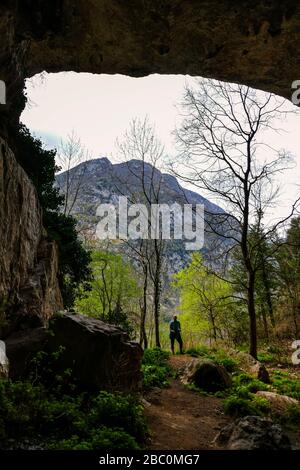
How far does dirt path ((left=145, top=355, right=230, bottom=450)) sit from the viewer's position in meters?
5.63

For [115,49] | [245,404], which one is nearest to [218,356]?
[245,404]

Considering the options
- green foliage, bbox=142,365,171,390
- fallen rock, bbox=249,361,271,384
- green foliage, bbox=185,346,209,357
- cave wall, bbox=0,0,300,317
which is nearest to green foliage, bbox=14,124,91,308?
cave wall, bbox=0,0,300,317

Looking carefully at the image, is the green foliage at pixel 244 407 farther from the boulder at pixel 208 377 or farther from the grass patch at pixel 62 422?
the grass patch at pixel 62 422

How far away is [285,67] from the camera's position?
31.4 ft

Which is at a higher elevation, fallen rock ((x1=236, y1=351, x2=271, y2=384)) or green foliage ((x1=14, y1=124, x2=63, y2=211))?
green foliage ((x1=14, y1=124, x2=63, y2=211))

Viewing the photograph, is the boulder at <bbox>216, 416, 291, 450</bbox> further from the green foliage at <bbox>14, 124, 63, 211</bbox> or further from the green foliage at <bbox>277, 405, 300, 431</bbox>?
the green foliage at <bbox>14, 124, 63, 211</bbox>

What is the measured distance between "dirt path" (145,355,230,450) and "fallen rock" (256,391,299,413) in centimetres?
114

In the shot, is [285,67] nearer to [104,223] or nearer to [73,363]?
[73,363]

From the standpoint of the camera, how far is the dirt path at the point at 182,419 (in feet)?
18.5

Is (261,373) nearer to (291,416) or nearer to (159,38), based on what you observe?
(291,416)

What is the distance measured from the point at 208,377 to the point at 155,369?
6.85 feet

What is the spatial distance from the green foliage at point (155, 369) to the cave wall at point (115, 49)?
358 centimetres

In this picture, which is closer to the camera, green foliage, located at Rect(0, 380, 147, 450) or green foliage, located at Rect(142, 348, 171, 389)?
green foliage, located at Rect(0, 380, 147, 450)
